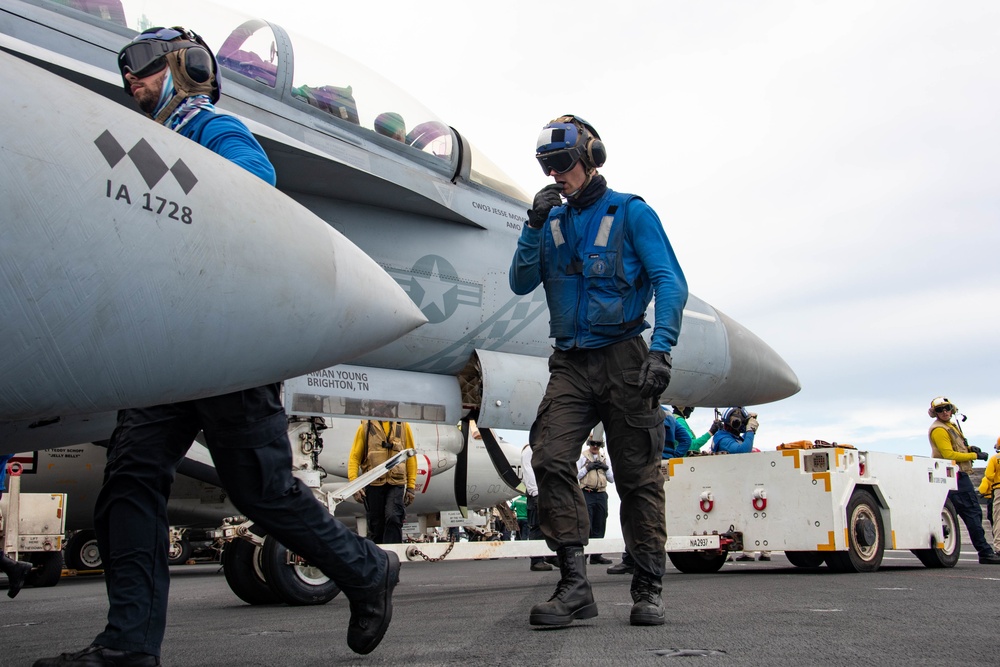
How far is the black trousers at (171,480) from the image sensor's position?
2609 millimetres

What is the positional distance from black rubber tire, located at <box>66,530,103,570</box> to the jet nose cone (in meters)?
9.74

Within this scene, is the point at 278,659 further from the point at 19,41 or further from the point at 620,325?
the point at 19,41

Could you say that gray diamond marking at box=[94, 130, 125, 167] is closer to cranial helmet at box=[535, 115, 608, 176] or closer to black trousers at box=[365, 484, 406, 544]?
cranial helmet at box=[535, 115, 608, 176]

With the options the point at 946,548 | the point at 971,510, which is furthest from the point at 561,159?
the point at 971,510

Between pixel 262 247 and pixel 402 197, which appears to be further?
pixel 402 197

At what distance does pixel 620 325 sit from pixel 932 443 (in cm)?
716

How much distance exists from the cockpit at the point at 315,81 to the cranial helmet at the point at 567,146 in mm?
1715

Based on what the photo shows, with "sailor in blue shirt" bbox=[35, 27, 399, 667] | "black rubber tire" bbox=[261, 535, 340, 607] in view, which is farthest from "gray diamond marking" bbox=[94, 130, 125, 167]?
"black rubber tire" bbox=[261, 535, 340, 607]

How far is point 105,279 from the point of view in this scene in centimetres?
219

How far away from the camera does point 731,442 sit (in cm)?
934

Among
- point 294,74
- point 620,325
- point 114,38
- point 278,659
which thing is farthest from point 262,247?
point 294,74

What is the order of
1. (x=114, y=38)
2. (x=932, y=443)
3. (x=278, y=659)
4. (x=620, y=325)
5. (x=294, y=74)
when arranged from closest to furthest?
1. (x=278, y=659)
2. (x=620, y=325)
3. (x=114, y=38)
4. (x=294, y=74)
5. (x=932, y=443)

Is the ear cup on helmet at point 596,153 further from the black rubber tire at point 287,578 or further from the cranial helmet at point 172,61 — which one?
the black rubber tire at point 287,578

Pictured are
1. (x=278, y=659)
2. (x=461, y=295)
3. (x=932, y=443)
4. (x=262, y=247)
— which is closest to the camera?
(x=262, y=247)
